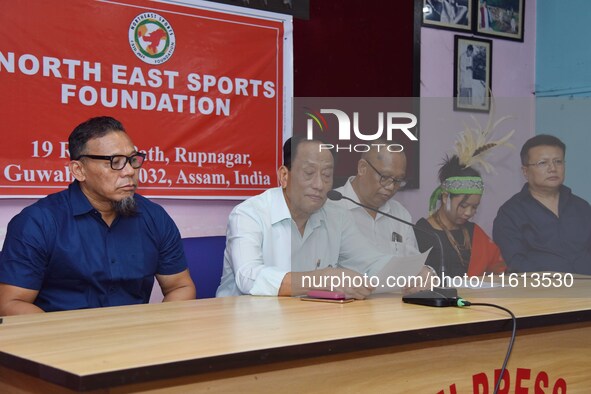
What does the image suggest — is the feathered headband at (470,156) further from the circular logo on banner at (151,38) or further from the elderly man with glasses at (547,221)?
the circular logo on banner at (151,38)

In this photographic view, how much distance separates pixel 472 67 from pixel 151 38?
2.03 m

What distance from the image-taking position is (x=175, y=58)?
3279 millimetres

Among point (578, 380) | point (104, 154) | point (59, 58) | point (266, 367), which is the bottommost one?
point (578, 380)

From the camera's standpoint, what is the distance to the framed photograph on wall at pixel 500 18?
4422 millimetres

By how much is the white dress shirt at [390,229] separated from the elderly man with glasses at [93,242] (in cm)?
68

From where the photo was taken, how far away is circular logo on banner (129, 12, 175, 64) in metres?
3.17

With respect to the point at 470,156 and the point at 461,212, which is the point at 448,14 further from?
the point at 461,212

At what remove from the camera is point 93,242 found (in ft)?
7.76

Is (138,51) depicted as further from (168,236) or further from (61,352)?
(61,352)

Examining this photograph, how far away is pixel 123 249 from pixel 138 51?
1093 mm

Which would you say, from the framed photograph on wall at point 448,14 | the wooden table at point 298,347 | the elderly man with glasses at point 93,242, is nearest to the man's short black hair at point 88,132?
the elderly man with glasses at point 93,242

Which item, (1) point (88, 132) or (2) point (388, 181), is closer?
(2) point (388, 181)

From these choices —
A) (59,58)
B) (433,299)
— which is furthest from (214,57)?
(433,299)

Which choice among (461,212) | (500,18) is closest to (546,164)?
(461,212)
